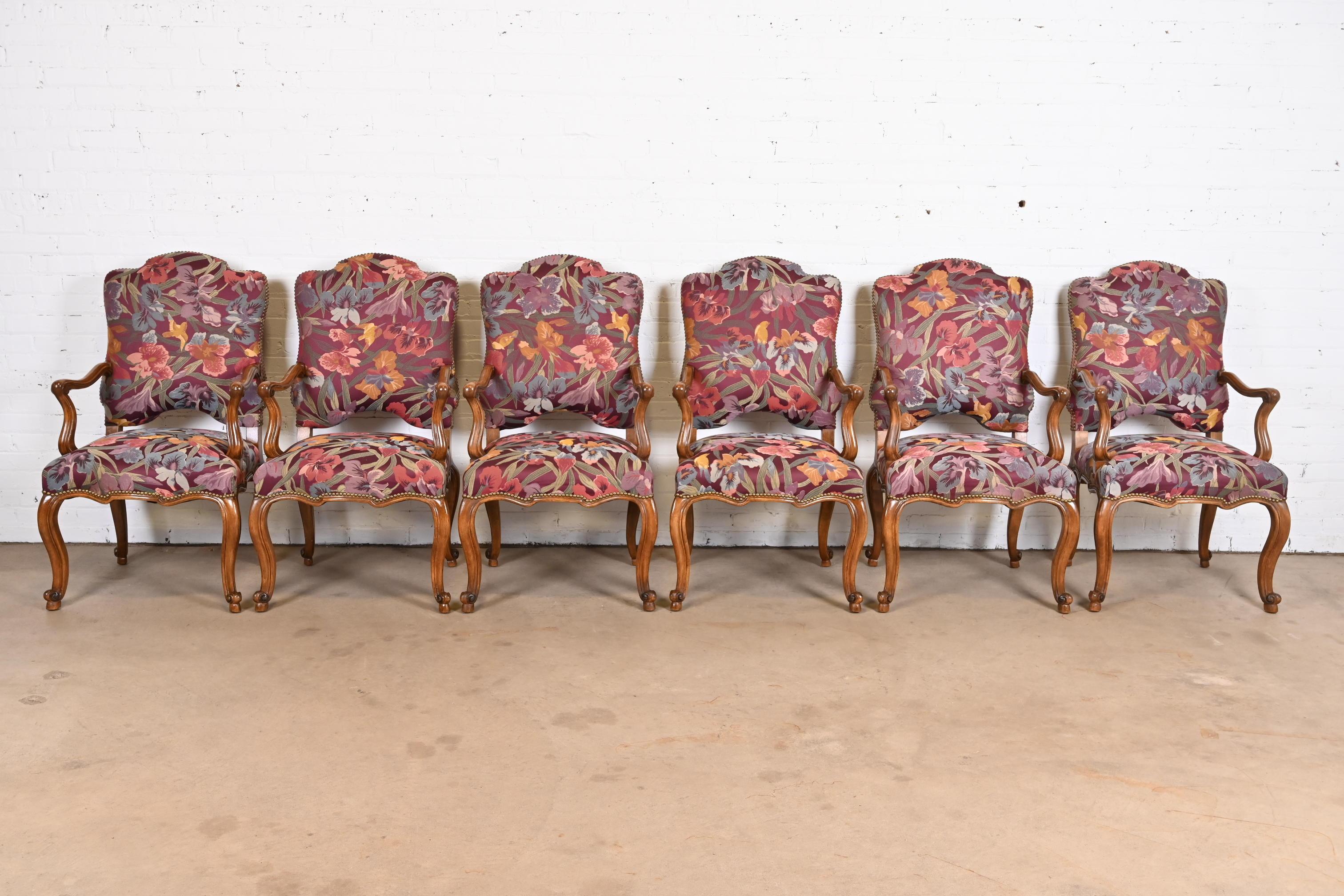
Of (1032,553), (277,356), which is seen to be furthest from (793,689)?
(277,356)

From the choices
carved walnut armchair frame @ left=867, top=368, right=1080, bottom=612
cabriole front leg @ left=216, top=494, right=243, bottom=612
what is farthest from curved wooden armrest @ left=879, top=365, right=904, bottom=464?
cabriole front leg @ left=216, top=494, right=243, bottom=612

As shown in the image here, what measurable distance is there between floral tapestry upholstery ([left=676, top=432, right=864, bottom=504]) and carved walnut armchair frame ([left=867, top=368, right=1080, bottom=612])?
0.54 feet

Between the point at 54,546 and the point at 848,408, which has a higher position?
the point at 848,408

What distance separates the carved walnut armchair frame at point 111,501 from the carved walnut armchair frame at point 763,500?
1467 millimetres

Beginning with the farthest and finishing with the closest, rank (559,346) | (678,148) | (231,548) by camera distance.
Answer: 1. (678,148)
2. (559,346)
3. (231,548)

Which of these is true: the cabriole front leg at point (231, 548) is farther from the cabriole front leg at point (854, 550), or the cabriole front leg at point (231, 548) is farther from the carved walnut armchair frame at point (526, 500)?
the cabriole front leg at point (854, 550)

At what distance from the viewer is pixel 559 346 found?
4.02m

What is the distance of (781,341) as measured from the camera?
4031 mm

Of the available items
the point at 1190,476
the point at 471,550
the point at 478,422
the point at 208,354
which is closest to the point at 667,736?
the point at 471,550

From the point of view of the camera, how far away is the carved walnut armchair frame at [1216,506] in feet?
12.1

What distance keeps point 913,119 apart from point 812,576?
1.80 m

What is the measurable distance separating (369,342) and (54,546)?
1.26 metres

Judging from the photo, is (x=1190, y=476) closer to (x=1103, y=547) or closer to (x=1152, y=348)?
(x=1103, y=547)

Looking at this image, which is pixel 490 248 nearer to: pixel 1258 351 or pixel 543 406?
pixel 543 406
